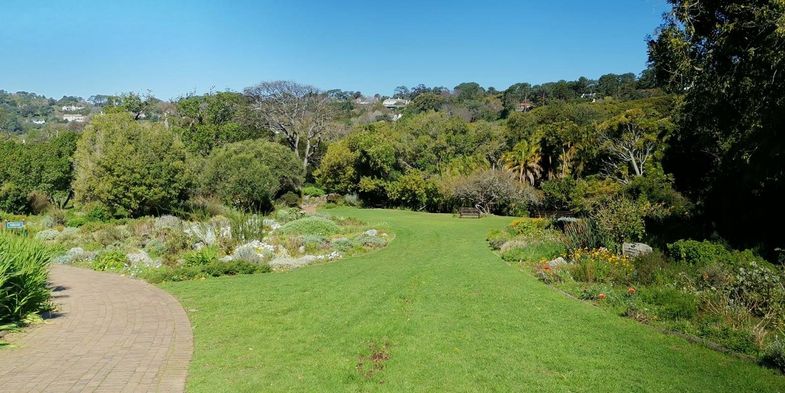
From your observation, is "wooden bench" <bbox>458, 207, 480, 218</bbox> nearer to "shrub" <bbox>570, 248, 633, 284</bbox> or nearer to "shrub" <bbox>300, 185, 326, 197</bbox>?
"shrub" <bbox>300, 185, 326, 197</bbox>

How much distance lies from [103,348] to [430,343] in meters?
4.32

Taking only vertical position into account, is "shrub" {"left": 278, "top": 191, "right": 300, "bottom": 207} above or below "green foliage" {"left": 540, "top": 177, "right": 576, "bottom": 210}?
below

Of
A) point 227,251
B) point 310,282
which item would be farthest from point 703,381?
point 227,251

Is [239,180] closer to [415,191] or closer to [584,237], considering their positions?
[415,191]

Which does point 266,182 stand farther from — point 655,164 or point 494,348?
point 494,348

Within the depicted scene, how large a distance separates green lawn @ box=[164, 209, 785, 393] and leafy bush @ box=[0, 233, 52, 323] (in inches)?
94.7

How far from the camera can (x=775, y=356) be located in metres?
6.02

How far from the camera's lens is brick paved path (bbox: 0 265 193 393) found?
534 cm

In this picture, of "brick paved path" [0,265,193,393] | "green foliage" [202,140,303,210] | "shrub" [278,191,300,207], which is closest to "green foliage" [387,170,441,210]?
"shrub" [278,191,300,207]

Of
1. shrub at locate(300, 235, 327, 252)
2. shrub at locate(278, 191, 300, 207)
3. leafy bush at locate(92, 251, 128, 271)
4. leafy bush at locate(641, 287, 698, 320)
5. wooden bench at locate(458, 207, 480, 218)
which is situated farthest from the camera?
shrub at locate(278, 191, 300, 207)

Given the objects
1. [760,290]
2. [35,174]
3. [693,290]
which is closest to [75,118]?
[35,174]

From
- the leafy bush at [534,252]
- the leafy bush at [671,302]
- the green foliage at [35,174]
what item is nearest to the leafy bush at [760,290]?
the leafy bush at [671,302]

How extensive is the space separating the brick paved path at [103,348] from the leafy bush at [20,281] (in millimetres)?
433

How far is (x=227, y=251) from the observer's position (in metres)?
16.6
